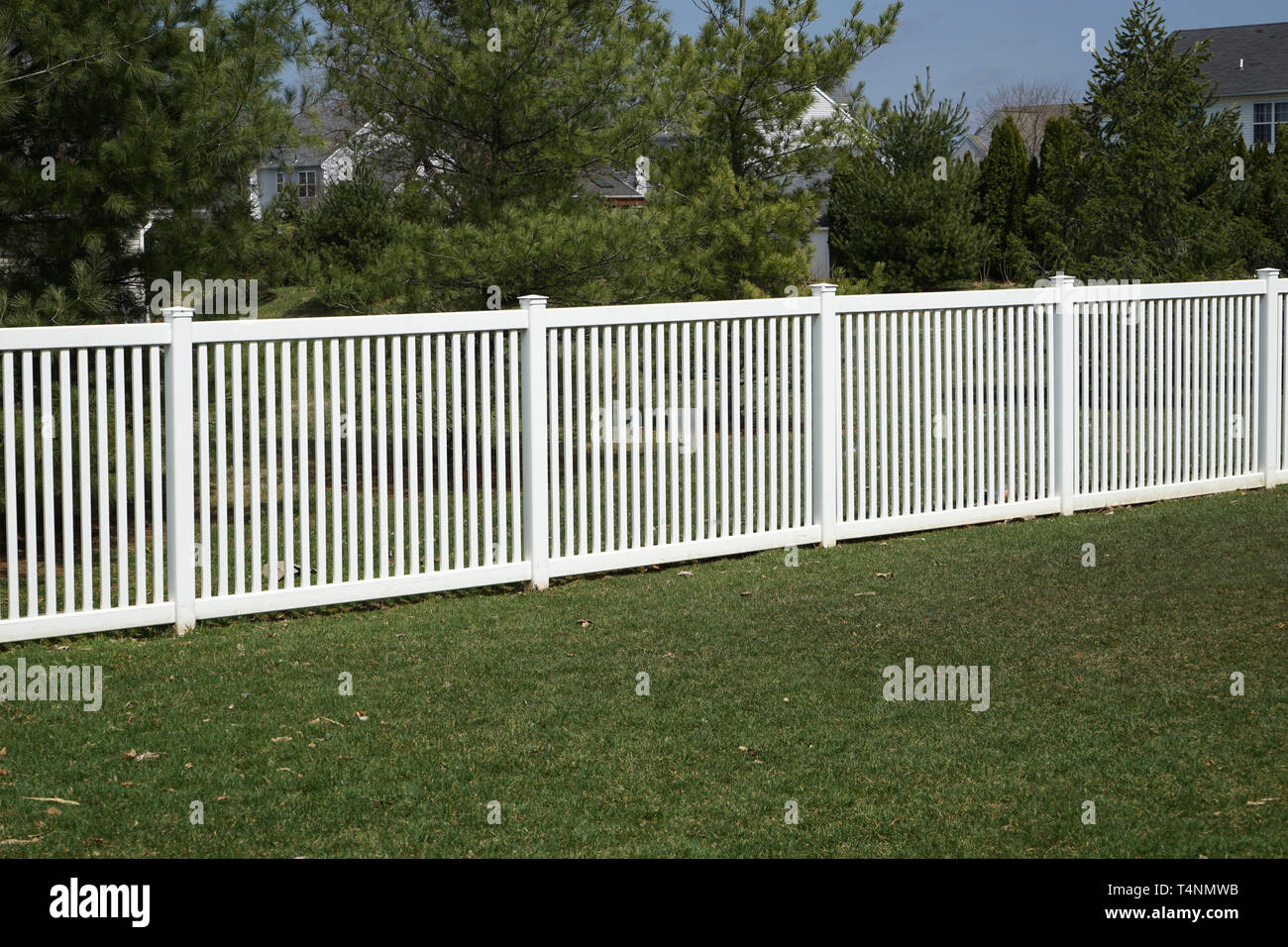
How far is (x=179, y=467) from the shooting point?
7.32m

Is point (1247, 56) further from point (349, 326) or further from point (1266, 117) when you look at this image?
point (349, 326)

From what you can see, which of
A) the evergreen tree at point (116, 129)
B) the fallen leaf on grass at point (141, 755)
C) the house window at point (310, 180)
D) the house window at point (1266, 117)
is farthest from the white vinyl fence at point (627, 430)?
the house window at point (1266, 117)

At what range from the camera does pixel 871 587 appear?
26.9 feet

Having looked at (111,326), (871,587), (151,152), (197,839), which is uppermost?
(151,152)

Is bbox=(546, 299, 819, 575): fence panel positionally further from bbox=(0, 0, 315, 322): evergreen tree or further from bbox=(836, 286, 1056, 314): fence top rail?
bbox=(0, 0, 315, 322): evergreen tree

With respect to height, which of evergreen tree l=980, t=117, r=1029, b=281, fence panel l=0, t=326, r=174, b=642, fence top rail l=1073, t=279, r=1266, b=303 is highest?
evergreen tree l=980, t=117, r=1029, b=281

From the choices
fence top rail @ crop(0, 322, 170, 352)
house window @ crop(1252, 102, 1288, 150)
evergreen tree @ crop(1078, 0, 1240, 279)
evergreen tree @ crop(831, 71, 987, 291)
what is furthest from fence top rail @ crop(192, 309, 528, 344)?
house window @ crop(1252, 102, 1288, 150)

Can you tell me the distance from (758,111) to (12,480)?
1229 cm

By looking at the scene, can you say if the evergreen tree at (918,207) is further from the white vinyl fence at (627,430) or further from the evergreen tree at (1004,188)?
the white vinyl fence at (627,430)

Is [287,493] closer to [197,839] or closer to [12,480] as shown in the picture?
[12,480]

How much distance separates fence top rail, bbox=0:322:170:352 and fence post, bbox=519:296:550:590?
209cm

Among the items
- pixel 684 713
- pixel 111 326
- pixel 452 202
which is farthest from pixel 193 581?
pixel 452 202

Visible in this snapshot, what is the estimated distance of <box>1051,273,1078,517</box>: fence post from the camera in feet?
34.3

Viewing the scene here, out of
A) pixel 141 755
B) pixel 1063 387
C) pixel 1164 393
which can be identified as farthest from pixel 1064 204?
pixel 141 755
